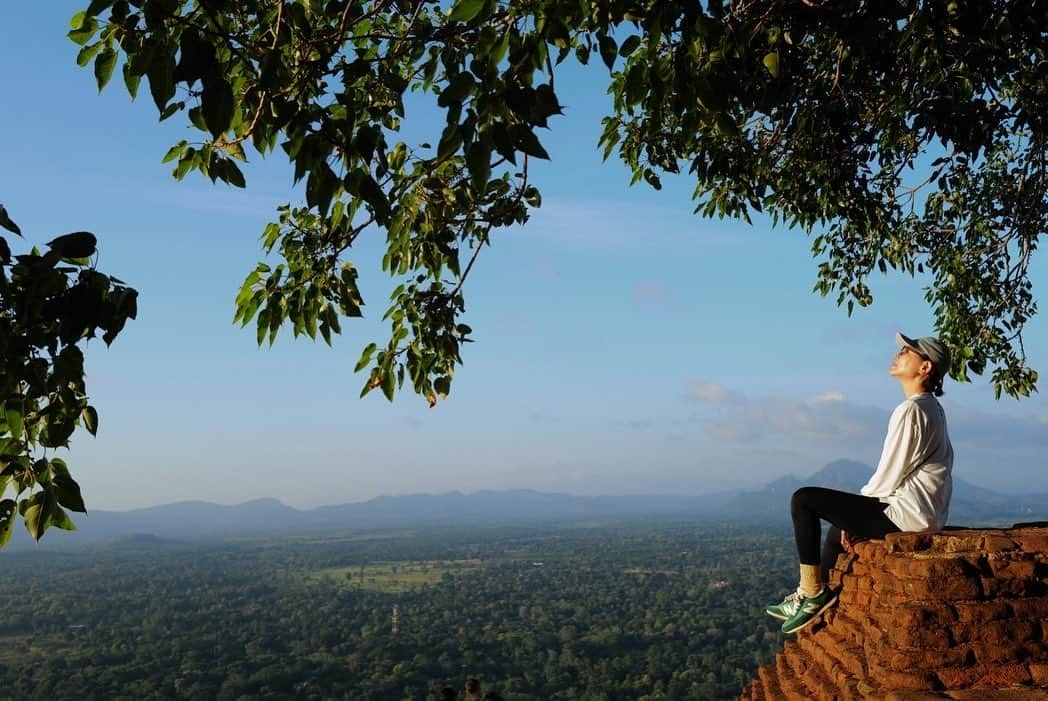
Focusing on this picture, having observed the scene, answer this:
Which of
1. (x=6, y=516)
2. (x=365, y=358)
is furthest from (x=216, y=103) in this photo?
(x=365, y=358)

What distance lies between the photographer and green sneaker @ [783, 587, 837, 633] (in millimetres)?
5484

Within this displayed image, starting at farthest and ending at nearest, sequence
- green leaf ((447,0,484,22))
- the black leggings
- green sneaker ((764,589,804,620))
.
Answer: green sneaker ((764,589,804,620)), the black leggings, green leaf ((447,0,484,22))

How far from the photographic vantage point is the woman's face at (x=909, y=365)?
5.23m

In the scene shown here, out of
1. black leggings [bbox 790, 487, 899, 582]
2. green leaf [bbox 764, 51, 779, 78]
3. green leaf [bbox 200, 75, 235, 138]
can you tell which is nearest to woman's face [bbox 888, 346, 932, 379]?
black leggings [bbox 790, 487, 899, 582]

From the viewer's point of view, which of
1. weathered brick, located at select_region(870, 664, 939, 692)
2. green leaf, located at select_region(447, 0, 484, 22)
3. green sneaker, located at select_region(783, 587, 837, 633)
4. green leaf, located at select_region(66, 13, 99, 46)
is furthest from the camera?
green sneaker, located at select_region(783, 587, 837, 633)

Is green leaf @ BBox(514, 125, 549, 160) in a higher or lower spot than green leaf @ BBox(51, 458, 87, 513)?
higher

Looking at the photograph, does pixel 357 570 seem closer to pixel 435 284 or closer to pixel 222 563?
pixel 222 563

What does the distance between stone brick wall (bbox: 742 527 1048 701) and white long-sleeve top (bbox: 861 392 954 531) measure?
0.77 ft

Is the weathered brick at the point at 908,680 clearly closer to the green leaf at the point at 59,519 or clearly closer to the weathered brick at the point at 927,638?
the weathered brick at the point at 927,638

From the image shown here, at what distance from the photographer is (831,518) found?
531 centimetres

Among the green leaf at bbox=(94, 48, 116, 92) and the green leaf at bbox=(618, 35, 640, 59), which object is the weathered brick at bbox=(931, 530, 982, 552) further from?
the green leaf at bbox=(94, 48, 116, 92)

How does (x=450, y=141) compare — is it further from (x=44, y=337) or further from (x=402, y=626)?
(x=402, y=626)

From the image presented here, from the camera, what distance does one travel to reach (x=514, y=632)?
64.6 metres

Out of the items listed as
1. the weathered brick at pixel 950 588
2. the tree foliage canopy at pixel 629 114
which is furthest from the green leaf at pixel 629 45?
the weathered brick at pixel 950 588
